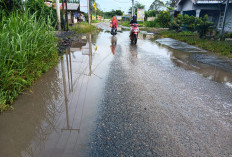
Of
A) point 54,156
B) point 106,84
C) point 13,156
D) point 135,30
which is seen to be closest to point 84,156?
point 54,156

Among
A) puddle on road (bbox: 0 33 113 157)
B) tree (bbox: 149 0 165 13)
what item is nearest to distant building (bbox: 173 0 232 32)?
puddle on road (bbox: 0 33 113 157)

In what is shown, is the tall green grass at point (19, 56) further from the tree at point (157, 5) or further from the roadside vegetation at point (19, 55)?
the tree at point (157, 5)

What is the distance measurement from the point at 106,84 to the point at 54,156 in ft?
8.46

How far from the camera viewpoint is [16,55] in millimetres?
3912

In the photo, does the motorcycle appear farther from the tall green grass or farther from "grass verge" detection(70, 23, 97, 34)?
the tall green grass

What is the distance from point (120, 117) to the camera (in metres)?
3.02

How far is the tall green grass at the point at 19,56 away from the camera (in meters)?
3.40

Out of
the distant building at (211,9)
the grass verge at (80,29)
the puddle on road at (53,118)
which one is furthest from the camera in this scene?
the distant building at (211,9)

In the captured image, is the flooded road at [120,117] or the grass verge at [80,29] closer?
the flooded road at [120,117]

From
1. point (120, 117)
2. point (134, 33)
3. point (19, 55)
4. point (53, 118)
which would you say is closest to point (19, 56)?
point (19, 55)

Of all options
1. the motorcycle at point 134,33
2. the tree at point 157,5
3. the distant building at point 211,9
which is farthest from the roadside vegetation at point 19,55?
the tree at point 157,5

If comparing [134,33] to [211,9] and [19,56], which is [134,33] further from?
[211,9]

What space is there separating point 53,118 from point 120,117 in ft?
3.56

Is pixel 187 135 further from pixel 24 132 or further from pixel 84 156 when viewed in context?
pixel 24 132
